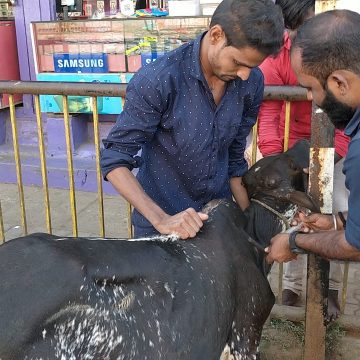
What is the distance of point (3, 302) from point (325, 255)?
1210 millimetres

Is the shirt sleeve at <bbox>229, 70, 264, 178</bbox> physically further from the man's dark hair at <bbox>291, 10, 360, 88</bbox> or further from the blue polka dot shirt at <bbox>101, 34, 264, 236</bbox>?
the man's dark hair at <bbox>291, 10, 360, 88</bbox>

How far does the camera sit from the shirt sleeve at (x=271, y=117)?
3.46 metres

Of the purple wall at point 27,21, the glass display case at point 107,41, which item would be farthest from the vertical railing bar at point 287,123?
the purple wall at point 27,21

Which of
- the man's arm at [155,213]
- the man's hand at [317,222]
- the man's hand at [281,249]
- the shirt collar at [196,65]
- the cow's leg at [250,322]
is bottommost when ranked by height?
the cow's leg at [250,322]

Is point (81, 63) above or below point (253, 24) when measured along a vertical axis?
below

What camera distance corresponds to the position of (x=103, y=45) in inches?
249

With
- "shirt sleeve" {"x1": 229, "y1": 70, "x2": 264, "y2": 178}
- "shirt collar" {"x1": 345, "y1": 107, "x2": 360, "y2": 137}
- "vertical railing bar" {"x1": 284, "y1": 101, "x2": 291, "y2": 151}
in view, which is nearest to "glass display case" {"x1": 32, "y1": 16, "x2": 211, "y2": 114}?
"vertical railing bar" {"x1": 284, "y1": 101, "x2": 291, "y2": 151}

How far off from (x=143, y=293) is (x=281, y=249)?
67 centimetres

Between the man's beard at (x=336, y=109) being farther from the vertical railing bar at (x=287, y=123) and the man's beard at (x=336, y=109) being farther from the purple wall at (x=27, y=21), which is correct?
the purple wall at (x=27, y=21)

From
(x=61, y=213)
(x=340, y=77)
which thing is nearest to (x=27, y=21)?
(x=61, y=213)

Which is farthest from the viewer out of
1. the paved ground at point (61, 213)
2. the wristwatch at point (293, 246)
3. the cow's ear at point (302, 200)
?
the paved ground at point (61, 213)

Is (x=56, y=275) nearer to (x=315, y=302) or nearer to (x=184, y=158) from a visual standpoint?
(x=184, y=158)

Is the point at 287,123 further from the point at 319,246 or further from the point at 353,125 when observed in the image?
the point at 353,125

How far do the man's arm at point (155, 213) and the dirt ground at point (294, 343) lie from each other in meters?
1.36
